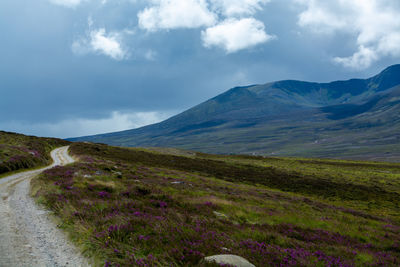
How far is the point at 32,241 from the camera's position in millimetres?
9359

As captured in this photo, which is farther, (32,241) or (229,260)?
(32,241)

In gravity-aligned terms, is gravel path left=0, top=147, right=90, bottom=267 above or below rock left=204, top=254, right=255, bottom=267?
above

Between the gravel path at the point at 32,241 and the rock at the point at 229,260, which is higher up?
the gravel path at the point at 32,241

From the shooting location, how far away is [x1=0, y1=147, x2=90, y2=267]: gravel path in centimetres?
783

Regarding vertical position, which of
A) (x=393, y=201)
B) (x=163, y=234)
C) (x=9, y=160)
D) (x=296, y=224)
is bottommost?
(x=393, y=201)

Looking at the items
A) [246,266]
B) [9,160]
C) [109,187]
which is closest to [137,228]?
[246,266]

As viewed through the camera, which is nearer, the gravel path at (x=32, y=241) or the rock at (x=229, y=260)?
the rock at (x=229, y=260)

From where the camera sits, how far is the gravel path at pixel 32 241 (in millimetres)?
7832

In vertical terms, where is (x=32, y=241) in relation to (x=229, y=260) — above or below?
above

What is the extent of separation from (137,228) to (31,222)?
6.05m

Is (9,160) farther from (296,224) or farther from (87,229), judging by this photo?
(296,224)

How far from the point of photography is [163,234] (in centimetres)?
879

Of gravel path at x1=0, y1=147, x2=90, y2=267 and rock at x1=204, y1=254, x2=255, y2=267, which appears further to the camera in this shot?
gravel path at x1=0, y1=147, x2=90, y2=267

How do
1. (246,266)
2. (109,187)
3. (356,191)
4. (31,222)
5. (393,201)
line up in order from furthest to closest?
(356,191) < (393,201) < (109,187) < (31,222) < (246,266)
